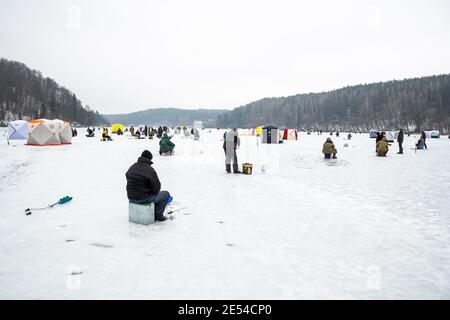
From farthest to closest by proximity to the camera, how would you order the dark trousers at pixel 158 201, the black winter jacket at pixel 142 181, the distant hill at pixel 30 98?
1. the distant hill at pixel 30 98
2. the dark trousers at pixel 158 201
3. the black winter jacket at pixel 142 181

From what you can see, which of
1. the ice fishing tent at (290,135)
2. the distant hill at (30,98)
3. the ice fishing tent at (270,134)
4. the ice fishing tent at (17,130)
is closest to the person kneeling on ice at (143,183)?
the ice fishing tent at (270,134)

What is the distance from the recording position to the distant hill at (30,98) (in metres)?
124

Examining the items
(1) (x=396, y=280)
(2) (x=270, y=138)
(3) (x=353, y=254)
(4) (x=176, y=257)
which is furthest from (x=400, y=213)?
(2) (x=270, y=138)

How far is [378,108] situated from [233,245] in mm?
171024

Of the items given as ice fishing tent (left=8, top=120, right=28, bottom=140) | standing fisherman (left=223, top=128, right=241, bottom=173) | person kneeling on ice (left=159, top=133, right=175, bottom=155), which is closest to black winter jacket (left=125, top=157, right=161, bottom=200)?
standing fisherman (left=223, top=128, right=241, bottom=173)

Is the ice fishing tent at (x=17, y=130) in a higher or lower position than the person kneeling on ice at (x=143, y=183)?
higher

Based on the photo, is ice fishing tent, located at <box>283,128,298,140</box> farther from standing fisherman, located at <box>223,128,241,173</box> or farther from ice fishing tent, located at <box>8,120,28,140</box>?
standing fisherman, located at <box>223,128,241,173</box>

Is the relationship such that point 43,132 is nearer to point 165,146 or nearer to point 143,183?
point 165,146

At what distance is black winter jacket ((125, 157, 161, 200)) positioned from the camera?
5.99 m

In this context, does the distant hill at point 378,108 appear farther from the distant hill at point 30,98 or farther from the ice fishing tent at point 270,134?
the distant hill at point 30,98

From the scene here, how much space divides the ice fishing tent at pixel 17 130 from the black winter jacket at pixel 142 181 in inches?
1437

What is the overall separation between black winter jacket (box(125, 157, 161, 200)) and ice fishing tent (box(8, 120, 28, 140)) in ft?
120
